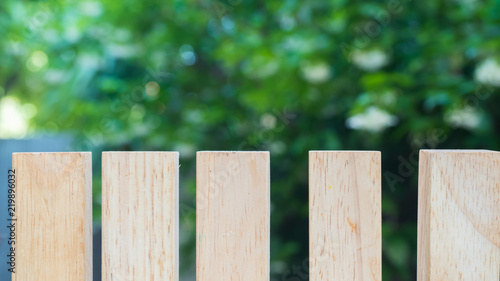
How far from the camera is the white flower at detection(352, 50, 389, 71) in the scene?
1.44m

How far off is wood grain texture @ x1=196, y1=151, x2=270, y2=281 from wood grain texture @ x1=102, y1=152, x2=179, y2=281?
4cm

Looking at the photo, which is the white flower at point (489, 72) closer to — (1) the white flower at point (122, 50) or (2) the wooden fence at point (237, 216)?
(2) the wooden fence at point (237, 216)

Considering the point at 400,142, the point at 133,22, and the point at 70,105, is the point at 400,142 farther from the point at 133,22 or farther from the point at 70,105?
the point at 70,105

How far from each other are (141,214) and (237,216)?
0.14 m

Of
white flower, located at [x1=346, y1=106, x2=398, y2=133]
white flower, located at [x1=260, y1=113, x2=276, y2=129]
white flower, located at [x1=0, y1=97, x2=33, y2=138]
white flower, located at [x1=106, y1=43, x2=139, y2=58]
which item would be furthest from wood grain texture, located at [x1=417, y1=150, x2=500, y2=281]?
white flower, located at [x1=0, y1=97, x2=33, y2=138]

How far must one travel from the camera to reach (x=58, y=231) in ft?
2.18

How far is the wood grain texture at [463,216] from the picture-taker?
613 millimetres

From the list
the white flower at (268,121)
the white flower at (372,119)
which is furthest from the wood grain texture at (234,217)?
the white flower at (268,121)

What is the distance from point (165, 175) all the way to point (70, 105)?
1.47 metres

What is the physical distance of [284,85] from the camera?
5.24ft

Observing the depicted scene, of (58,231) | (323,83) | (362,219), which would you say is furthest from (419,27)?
(58,231)

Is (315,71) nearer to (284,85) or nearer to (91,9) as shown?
(284,85)

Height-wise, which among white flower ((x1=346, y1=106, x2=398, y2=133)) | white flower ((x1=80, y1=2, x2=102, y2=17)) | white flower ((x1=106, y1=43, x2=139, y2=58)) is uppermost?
white flower ((x1=80, y1=2, x2=102, y2=17))

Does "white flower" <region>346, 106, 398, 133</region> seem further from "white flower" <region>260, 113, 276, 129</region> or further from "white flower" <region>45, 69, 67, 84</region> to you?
"white flower" <region>45, 69, 67, 84</region>
